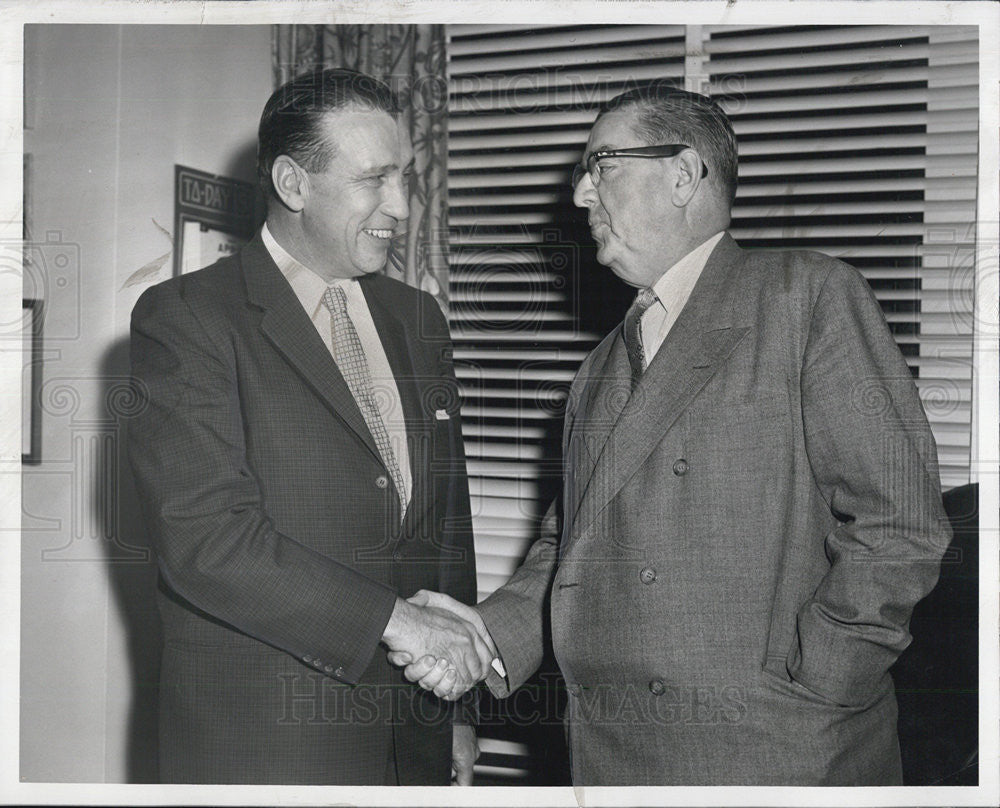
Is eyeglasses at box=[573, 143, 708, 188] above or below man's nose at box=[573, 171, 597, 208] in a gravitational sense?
above

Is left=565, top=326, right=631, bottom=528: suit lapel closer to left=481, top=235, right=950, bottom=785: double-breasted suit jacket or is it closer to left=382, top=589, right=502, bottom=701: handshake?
left=481, top=235, right=950, bottom=785: double-breasted suit jacket

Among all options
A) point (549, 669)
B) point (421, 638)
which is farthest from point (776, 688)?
point (421, 638)

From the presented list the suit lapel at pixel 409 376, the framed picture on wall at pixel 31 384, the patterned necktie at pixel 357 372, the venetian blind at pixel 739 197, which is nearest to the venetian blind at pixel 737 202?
the venetian blind at pixel 739 197

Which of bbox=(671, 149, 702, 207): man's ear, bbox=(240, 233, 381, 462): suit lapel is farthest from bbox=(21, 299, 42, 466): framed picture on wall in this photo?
bbox=(671, 149, 702, 207): man's ear

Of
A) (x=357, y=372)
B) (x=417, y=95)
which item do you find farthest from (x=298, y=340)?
(x=417, y=95)

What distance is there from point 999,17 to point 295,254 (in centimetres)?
152

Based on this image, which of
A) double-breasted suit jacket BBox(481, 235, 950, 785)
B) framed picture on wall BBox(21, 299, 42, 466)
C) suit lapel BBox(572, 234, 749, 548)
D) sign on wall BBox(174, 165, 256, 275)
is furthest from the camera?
sign on wall BBox(174, 165, 256, 275)

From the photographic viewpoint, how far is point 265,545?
1.71m

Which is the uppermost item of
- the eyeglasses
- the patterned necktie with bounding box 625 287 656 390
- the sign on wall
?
the eyeglasses

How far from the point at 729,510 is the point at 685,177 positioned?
2.13ft

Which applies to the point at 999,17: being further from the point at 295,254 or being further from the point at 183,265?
the point at 183,265

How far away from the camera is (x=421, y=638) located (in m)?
1.79

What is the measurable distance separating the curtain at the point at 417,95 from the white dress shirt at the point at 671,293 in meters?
0.53

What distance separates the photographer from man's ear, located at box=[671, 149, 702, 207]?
1732 millimetres
